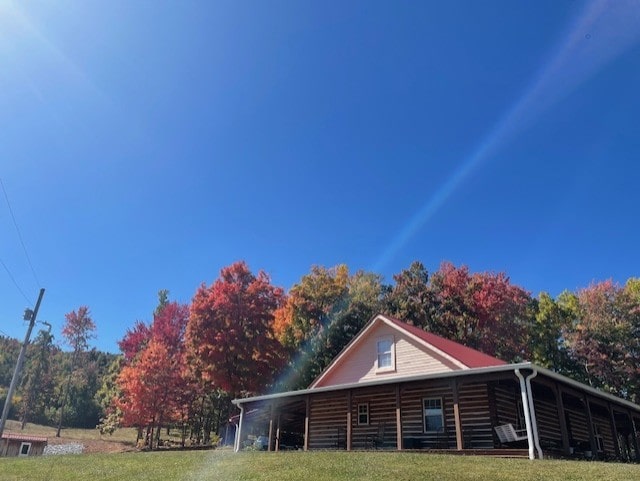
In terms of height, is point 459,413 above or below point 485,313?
below

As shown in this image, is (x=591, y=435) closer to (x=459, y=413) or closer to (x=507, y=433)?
(x=507, y=433)

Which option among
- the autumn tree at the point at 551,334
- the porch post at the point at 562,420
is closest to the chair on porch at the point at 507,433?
the porch post at the point at 562,420

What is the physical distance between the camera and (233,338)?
32625 millimetres

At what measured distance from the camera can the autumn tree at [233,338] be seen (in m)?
32.5

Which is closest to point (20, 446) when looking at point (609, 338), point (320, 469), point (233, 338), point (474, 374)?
point (233, 338)

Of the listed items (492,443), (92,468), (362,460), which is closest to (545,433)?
(492,443)

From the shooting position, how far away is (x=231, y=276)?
35375 mm

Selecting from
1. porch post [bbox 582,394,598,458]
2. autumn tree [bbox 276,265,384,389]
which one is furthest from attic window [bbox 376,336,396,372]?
autumn tree [bbox 276,265,384,389]

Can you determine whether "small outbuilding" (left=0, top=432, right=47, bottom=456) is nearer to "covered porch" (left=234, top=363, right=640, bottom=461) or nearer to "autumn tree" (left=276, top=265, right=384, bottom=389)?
"covered porch" (left=234, top=363, right=640, bottom=461)

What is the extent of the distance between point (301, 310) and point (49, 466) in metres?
27.8

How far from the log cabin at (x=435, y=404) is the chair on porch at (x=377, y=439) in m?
0.04

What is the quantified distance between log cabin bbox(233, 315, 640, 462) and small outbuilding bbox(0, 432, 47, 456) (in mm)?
14622

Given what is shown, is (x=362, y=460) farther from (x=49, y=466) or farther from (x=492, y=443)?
(x=49, y=466)

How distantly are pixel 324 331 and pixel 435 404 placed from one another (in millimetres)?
21151
